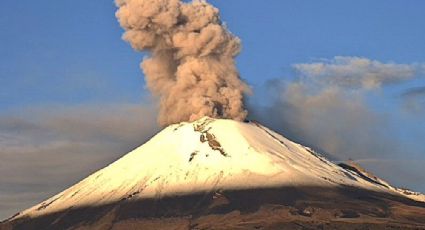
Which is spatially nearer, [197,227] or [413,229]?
[413,229]

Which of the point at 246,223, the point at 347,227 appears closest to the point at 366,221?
the point at 347,227

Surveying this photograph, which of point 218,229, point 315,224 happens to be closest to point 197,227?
point 218,229

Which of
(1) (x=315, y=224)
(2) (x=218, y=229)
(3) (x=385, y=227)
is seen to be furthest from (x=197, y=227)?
(3) (x=385, y=227)

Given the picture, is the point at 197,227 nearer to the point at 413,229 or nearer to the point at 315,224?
the point at 315,224

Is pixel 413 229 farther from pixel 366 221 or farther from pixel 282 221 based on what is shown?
pixel 282 221

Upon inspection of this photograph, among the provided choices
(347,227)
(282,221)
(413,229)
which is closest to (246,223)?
(282,221)

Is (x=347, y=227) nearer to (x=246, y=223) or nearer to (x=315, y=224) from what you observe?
(x=315, y=224)

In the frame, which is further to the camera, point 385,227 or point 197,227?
point 197,227
